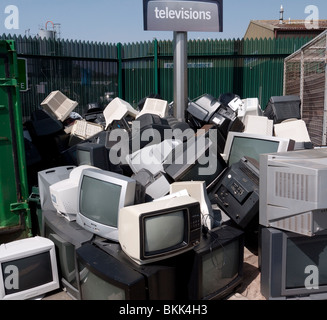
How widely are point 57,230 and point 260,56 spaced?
6887 mm

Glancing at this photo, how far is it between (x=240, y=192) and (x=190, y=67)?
588 cm

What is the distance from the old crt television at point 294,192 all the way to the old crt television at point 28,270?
170 centimetres

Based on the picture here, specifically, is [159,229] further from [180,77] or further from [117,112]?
[180,77]

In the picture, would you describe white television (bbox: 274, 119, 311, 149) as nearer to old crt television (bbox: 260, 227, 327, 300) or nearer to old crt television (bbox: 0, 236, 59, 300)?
old crt television (bbox: 260, 227, 327, 300)

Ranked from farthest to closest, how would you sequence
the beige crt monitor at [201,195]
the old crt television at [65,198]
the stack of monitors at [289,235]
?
the old crt television at [65,198]
the beige crt monitor at [201,195]
the stack of monitors at [289,235]

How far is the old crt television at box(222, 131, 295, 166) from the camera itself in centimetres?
363

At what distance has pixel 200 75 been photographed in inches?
336

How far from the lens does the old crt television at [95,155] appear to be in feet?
12.7

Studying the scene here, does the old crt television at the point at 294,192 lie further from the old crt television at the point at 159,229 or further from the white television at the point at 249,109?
the white television at the point at 249,109

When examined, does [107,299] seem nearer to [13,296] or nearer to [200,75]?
[13,296]

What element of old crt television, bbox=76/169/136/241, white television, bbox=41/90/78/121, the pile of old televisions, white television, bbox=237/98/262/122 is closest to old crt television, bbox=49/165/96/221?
the pile of old televisions

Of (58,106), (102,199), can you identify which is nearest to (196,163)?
(102,199)

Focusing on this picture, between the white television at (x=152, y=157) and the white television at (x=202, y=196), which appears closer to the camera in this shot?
the white television at (x=202, y=196)

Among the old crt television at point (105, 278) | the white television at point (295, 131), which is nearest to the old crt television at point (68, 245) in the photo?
the old crt television at point (105, 278)
